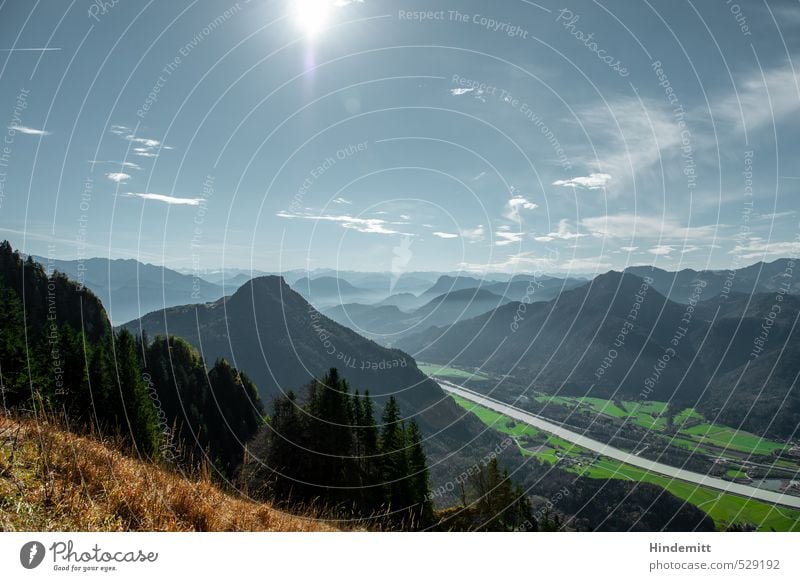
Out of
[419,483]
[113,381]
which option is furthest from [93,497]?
[113,381]

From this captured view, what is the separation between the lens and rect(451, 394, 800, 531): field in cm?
11625

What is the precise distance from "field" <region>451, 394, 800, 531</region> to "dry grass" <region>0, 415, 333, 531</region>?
118 meters

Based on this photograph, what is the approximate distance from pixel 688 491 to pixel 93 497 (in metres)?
185

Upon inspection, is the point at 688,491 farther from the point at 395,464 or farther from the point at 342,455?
the point at 342,455

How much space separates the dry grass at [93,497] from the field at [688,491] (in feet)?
388

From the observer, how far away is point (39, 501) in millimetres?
5680

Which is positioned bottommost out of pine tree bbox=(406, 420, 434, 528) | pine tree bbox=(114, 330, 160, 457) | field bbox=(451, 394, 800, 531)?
field bbox=(451, 394, 800, 531)

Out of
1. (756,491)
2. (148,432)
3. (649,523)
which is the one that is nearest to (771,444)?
(756,491)

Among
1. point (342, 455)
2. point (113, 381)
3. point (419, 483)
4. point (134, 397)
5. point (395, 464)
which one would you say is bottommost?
point (419, 483)

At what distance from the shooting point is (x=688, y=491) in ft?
462

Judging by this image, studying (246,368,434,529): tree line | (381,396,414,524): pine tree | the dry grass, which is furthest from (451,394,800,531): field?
the dry grass

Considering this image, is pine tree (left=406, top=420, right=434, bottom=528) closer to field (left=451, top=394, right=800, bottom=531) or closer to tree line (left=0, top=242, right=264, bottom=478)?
tree line (left=0, top=242, right=264, bottom=478)
